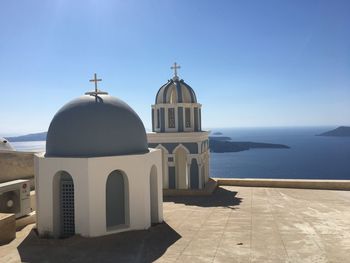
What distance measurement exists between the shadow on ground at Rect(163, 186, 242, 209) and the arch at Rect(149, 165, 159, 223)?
4259 millimetres

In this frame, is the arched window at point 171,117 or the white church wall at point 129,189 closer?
the white church wall at point 129,189

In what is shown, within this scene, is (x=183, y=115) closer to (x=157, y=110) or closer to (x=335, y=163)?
(x=157, y=110)

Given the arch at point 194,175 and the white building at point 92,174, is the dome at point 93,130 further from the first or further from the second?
the arch at point 194,175

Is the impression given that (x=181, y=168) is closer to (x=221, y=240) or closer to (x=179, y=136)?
(x=179, y=136)

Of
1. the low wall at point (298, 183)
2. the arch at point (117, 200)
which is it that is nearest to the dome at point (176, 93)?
the low wall at point (298, 183)

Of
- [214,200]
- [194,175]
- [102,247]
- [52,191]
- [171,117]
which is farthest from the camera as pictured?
[171,117]

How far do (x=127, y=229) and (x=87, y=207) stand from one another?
1.61 metres

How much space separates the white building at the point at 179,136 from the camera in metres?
19.9

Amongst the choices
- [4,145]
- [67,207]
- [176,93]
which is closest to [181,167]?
[176,93]

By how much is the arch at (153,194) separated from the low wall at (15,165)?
29.7 ft

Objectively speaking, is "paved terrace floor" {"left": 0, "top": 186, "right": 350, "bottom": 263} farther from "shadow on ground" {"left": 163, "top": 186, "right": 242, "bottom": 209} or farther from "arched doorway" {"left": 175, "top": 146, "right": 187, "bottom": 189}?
"arched doorway" {"left": 175, "top": 146, "right": 187, "bottom": 189}

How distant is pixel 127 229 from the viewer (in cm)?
1125

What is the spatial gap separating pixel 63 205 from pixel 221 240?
5290 millimetres

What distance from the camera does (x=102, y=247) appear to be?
32.2ft
